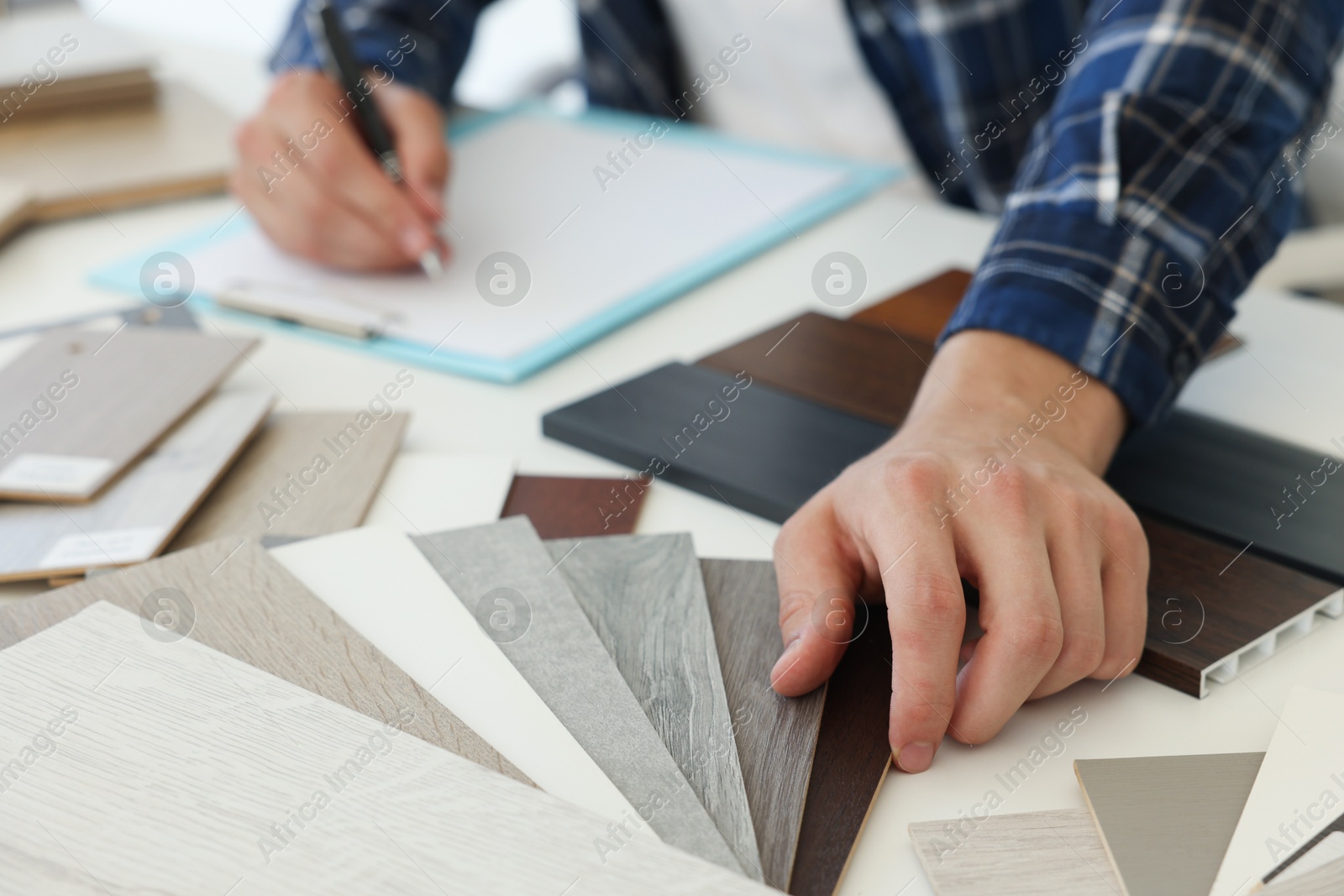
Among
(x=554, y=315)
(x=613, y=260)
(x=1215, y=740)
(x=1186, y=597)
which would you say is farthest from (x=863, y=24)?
(x=1215, y=740)

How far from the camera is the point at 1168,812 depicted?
54 cm

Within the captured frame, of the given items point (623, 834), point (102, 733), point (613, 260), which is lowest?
point (613, 260)

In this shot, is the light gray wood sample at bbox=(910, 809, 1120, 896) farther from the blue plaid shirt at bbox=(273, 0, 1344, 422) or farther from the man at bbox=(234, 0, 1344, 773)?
the blue plaid shirt at bbox=(273, 0, 1344, 422)

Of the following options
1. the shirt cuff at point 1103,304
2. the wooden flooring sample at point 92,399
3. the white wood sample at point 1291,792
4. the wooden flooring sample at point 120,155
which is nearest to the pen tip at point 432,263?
the wooden flooring sample at point 92,399

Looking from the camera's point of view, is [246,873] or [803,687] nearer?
[246,873]

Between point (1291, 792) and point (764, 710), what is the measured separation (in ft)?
0.89

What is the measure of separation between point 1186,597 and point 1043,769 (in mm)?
176

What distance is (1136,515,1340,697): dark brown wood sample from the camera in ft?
2.10

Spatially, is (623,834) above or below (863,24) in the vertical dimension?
above

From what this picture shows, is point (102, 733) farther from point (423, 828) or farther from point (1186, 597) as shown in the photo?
point (1186, 597)

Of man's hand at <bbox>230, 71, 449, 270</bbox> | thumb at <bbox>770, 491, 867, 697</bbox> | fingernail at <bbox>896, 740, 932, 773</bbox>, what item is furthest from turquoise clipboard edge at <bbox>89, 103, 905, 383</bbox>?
fingernail at <bbox>896, 740, 932, 773</bbox>

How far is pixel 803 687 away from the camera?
0.62m

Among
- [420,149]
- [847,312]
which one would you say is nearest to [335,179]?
[420,149]

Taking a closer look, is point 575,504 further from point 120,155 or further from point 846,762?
point 120,155
